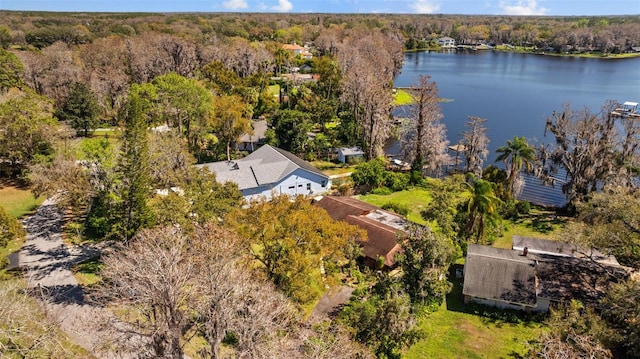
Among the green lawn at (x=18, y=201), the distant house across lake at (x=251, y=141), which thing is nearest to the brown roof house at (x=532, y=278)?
the distant house across lake at (x=251, y=141)

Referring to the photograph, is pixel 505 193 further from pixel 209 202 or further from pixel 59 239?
pixel 59 239

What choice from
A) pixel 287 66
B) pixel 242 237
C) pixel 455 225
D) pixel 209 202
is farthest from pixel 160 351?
pixel 287 66

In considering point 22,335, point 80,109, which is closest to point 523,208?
point 22,335

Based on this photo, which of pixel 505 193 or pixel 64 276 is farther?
pixel 505 193

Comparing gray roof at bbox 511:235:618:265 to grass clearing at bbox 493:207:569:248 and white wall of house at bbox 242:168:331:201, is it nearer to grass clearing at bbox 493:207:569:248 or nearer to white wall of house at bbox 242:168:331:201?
grass clearing at bbox 493:207:569:248

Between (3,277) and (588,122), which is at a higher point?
(588,122)

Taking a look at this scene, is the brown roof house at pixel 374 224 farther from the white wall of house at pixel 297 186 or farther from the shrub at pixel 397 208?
the white wall of house at pixel 297 186

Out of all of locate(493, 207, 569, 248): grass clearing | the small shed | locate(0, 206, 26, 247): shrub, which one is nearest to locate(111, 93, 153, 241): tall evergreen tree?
locate(0, 206, 26, 247): shrub
